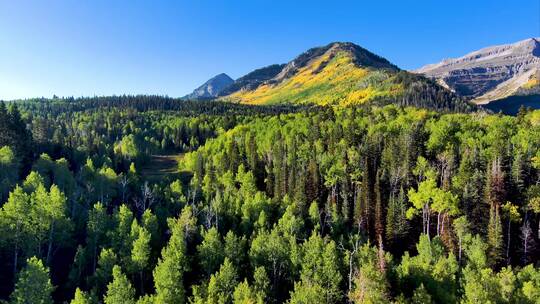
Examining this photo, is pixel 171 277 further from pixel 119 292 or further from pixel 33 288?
pixel 33 288

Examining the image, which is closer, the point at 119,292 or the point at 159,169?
the point at 119,292

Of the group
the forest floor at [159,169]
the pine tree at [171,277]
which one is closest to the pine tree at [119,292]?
the pine tree at [171,277]

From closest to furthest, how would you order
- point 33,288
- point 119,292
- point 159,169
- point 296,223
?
point 33,288, point 119,292, point 296,223, point 159,169

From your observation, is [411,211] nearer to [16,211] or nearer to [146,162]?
[16,211]

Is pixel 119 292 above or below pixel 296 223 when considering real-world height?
below

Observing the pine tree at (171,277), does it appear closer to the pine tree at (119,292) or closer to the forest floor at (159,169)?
the pine tree at (119,292)

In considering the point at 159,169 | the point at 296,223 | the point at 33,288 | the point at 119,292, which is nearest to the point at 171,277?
the point at 119,292

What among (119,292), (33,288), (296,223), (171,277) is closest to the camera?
(33,288)

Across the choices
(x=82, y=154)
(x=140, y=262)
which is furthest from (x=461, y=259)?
(x=82, y=154)

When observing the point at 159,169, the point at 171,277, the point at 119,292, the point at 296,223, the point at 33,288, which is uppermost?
the point at 159,169
